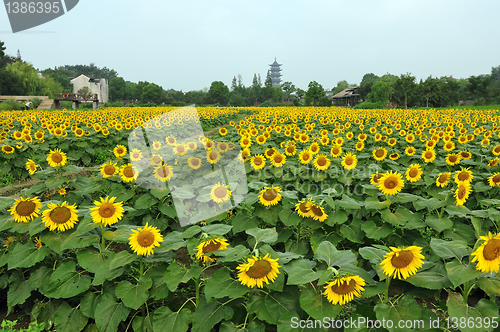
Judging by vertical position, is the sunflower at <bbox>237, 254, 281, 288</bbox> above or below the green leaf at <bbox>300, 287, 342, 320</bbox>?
above

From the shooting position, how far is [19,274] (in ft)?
8.80

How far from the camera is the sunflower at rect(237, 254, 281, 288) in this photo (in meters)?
1.83

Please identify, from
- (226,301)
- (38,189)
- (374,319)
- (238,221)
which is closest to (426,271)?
(374,319)

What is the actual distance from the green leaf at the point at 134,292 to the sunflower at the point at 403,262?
1693 millimetres

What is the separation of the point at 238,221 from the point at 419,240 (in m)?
1.80

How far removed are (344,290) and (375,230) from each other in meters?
1.24

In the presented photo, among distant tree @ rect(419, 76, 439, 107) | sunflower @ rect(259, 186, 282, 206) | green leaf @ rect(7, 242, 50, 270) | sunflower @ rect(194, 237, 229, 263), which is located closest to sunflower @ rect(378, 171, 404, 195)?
sunflower @ rect(259, 186, 282, 206)

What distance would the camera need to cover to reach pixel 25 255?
245 centimetres

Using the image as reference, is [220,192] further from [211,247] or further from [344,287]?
[344,287]

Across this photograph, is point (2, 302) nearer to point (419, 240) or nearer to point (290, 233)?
point (290, 233)

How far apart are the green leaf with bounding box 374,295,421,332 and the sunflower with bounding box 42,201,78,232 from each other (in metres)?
2.50

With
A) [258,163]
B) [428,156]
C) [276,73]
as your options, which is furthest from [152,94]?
[276,73]

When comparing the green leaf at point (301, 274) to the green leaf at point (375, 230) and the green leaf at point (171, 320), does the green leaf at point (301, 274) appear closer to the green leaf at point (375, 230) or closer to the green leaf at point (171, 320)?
the green leaf at point (171, 320)

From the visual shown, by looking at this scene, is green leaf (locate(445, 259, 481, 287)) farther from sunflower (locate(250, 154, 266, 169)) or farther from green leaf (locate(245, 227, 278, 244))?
sunflower (locate(250, 154, 266, 169))
